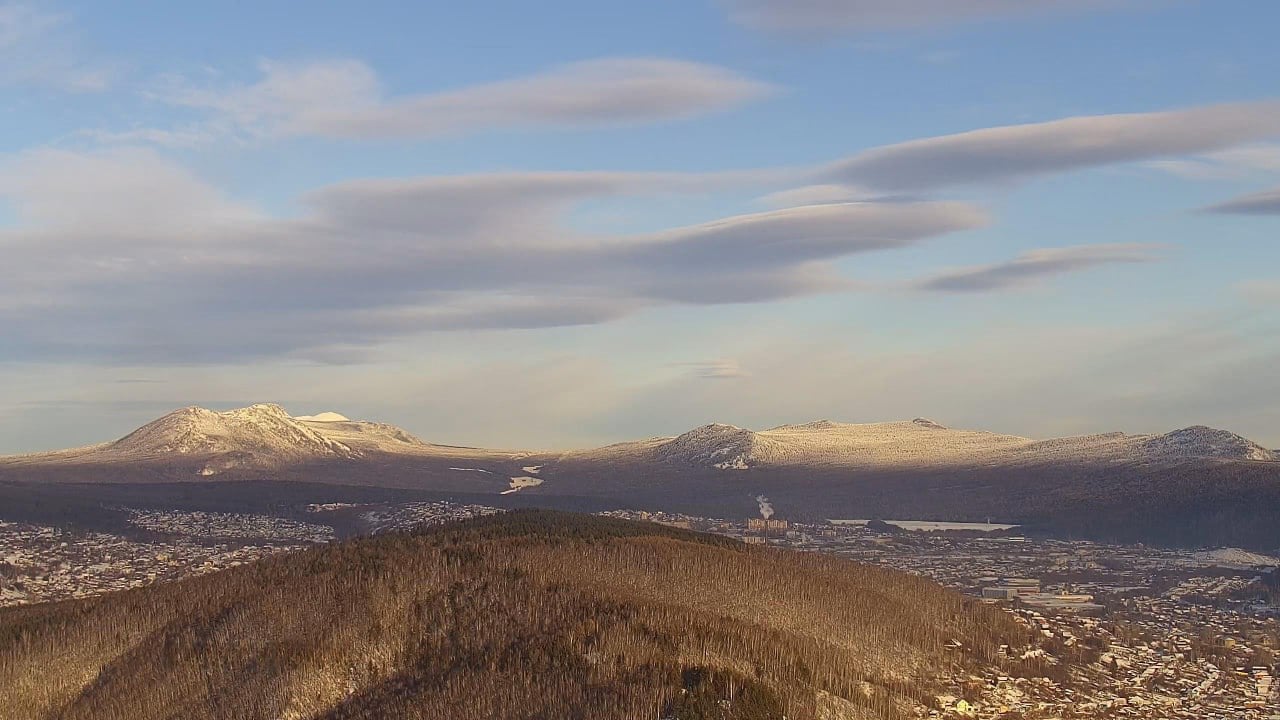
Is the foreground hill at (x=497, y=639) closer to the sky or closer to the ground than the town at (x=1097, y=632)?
closer to the sky

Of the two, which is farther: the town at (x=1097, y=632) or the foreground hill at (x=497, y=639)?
the town at (x=1097, y=632)

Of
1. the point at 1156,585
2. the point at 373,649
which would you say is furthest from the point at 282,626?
the point at 1156,585

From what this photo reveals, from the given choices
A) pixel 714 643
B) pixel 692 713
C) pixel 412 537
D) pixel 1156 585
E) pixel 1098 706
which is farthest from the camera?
pixel 1156 585

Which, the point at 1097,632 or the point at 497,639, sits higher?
the point at 497,639

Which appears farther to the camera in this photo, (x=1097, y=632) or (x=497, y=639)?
(x=1097, y=632)

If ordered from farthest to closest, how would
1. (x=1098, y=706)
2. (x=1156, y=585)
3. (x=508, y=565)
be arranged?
(x=1156, y=585) → (x=508, y=565) → (x=1098, y=706)

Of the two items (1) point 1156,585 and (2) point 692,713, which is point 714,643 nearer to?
(2) point 692,713

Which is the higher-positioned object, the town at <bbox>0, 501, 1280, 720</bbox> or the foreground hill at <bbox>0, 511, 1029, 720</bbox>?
the foreground hill at <bbox>0, 511, 1029, 720</bbox>

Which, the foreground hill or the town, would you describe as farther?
the town
